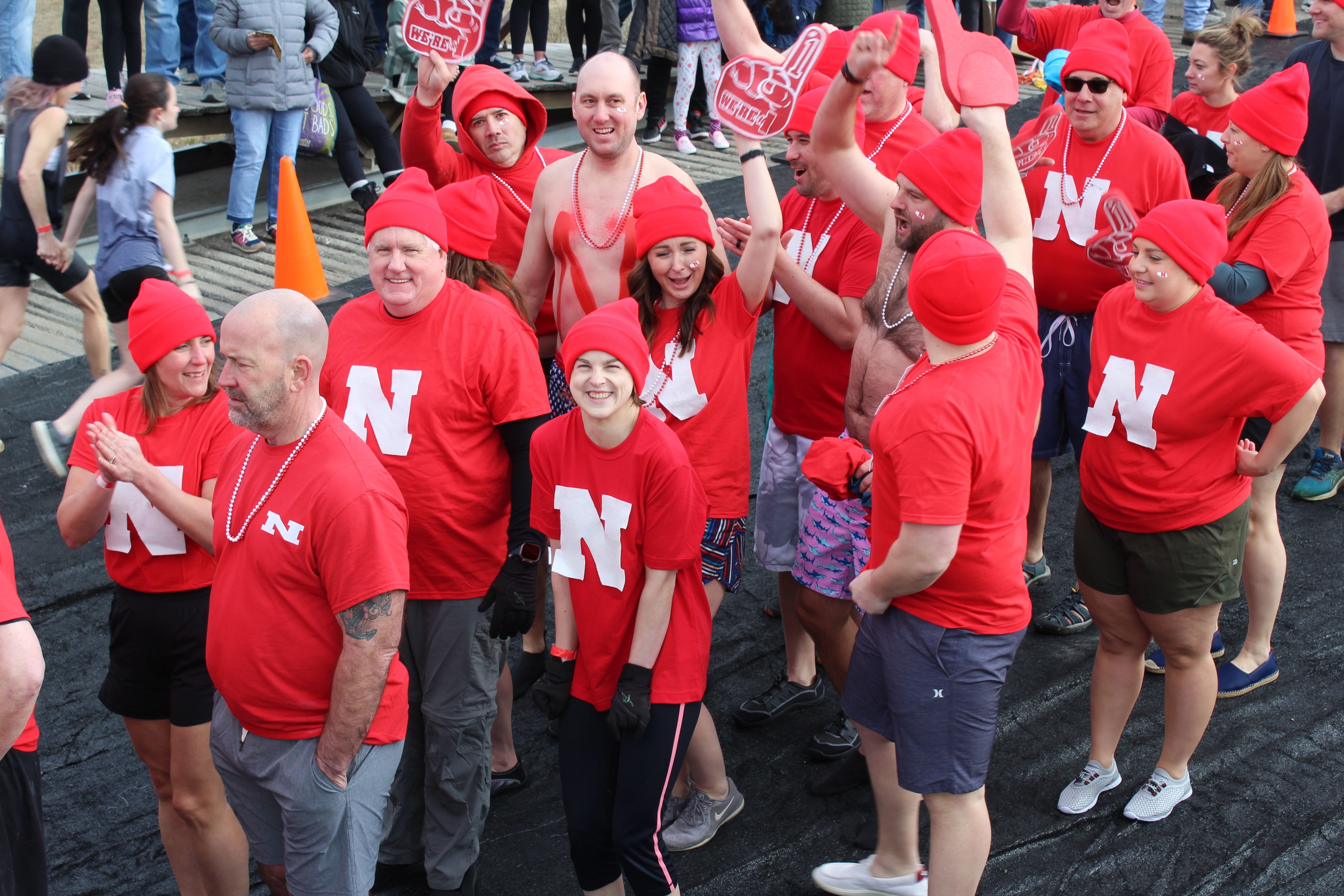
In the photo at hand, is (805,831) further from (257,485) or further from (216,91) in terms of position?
(216,91)

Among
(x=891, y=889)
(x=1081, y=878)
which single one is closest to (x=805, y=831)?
(x=891, y=889)

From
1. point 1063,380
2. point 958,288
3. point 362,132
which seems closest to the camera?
point 958,288

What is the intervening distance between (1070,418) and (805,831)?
2119 mm

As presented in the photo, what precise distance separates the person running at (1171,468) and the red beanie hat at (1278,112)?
0.88 metres

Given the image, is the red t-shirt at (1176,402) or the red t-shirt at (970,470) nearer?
the red t-shirt at (970,470)

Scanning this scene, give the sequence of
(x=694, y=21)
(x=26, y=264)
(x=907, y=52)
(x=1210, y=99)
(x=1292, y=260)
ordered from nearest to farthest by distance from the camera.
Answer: (x=907, y=52), (x=1292, y=260), (x=1210, y=99), (x=26, y=264), (x=694, y=21)

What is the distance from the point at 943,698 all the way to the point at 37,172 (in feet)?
17.8

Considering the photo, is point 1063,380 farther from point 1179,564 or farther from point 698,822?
point 698,822

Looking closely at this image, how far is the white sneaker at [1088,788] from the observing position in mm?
3641

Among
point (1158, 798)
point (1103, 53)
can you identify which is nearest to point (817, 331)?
point (1103, 53)

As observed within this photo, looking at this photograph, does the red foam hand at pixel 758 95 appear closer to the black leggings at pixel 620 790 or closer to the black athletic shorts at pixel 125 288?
the black leggings at pixel 620 790

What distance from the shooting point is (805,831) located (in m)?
3.60

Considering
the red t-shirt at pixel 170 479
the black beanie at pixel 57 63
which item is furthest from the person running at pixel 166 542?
the black beanie at pixel 57 63

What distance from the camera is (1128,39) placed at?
4.95 metres
